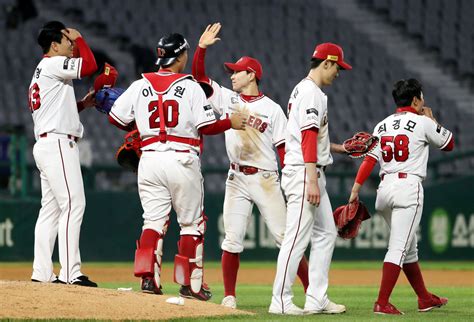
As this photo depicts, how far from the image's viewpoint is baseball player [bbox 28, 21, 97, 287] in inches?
291

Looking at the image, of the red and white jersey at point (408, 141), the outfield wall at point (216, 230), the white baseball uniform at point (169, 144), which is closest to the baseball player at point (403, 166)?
the red and white jersey at point (408, 141)

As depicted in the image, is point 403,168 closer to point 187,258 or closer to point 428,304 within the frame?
point 428,304

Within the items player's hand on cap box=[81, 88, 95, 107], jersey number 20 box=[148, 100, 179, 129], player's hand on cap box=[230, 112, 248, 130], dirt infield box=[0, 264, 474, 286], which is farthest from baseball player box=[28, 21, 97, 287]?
dirt infield box=[0, 264, 474, 286]

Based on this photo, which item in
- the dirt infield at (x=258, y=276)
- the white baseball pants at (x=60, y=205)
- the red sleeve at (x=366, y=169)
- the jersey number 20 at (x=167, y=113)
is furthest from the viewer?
the dirt infield at (x=258, y=276)

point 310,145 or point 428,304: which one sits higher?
point 310,145

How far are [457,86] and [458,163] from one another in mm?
2908

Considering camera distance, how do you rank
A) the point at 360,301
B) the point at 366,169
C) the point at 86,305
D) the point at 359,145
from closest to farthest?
the point at 86,305 → the point at 359,145 → the point at 366,169 → the point at 360,301

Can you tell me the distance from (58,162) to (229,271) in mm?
1509

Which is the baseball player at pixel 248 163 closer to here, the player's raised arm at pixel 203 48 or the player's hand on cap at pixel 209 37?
the player's raised arm at pixel 203 48

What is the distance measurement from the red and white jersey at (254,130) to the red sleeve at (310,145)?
0.92 metres

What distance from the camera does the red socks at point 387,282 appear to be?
7.50 m

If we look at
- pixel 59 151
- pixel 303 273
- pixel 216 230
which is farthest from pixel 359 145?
pixel 216 230

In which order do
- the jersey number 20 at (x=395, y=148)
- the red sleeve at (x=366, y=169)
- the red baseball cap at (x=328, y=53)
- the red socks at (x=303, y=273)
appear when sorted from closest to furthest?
the red baseball cap at (x=328, y=53)
the jersey number 20 at (x=395, y=148)
the red sleeve at (x=366, y=169)
the red socks at (x=303, y=273)

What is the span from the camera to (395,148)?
7773 mm
